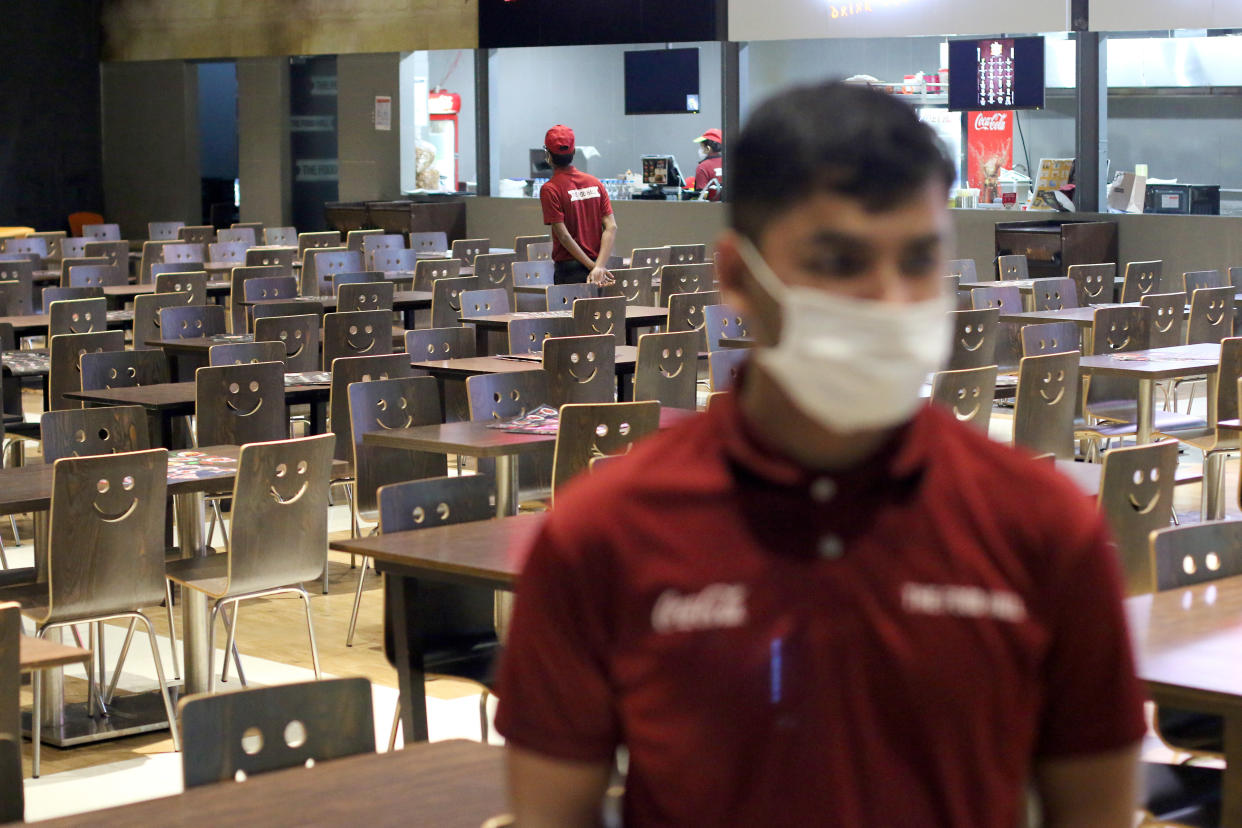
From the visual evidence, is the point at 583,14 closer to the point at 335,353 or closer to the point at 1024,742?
the point at 335,353

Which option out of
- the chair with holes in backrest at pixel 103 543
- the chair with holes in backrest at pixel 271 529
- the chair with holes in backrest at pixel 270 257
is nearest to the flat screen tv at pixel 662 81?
the chair with holes in backrest at pixel 270 257

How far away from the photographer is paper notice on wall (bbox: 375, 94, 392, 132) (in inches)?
715

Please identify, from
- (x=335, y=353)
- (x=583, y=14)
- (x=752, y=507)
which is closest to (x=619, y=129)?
(x=583, y=14)

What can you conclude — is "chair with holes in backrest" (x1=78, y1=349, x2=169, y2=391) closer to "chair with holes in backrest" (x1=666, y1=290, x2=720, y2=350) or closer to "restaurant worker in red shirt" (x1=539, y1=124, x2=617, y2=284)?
"chair with holes in backrest" (x1=666, y1=290, x2=720, y2=350)

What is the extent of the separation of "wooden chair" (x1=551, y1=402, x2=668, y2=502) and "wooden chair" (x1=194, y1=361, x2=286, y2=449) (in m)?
1.43

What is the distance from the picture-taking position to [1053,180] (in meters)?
14.1

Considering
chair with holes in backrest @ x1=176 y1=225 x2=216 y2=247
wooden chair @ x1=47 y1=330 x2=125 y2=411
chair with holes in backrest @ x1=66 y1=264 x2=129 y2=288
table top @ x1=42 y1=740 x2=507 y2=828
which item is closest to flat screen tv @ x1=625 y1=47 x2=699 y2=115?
chair with holes in backrest @ x1=176 y1=225 x2=216 y2=247

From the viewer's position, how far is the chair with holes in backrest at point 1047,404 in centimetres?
672

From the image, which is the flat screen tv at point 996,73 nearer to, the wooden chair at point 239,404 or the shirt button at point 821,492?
the wooden chair at point 239,404

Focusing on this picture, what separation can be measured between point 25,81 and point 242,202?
3.07 metres

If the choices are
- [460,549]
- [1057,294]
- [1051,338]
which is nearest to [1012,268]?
[1057,294]

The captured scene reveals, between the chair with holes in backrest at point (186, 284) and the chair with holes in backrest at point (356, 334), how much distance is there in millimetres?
2557

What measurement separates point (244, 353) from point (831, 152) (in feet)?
21.3

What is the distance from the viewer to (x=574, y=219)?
10.4 metres
